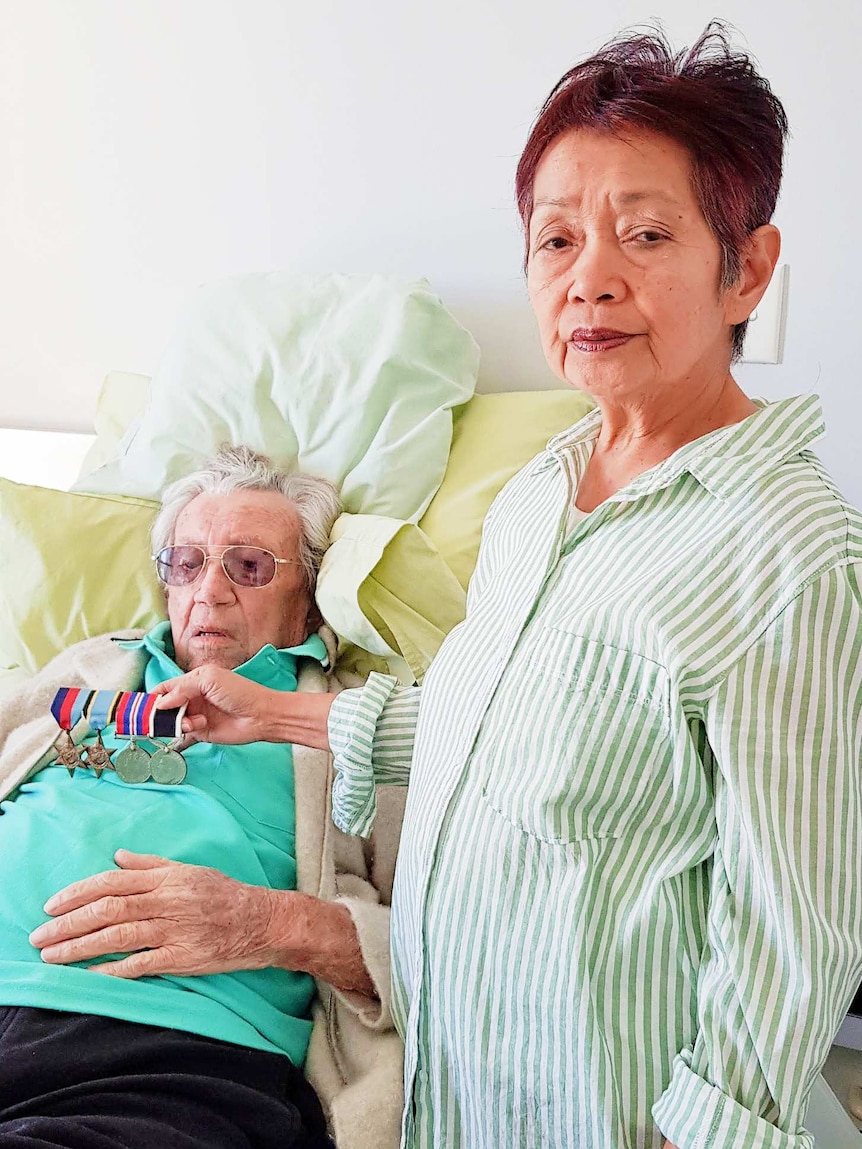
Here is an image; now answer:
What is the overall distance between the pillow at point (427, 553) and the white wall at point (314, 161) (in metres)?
0.24

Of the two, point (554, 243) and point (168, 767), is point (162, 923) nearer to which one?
point (168, 767)

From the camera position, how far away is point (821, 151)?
162 centimetres

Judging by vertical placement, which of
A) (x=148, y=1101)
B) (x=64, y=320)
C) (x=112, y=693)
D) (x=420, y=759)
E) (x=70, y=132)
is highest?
(x=70, y=132)

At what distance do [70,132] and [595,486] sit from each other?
60.8 inches

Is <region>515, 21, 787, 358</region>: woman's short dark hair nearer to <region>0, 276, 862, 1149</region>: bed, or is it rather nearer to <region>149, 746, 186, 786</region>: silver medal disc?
<region>0, 276, 862, 1149</region>: bed

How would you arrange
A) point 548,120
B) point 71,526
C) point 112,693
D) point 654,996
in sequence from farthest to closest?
point 71,526 < point 112,693 < point 548,120 < point 654,996

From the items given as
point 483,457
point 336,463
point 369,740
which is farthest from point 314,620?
point 369,740

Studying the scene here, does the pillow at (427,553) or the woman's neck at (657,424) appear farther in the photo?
the pillow at (427,553)

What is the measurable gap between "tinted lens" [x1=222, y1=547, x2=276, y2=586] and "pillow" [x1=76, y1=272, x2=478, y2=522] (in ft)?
0.68

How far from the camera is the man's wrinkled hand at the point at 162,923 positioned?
3.88ft

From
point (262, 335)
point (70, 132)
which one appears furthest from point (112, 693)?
point (70, 132)

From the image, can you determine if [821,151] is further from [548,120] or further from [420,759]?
[420,759]

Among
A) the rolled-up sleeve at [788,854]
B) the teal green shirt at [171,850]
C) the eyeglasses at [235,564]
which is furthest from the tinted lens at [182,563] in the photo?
the rolled-up sleeve at [788,854]

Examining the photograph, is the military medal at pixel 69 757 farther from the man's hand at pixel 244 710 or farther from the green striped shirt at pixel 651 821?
the green striped shirt at pixel 651 821
